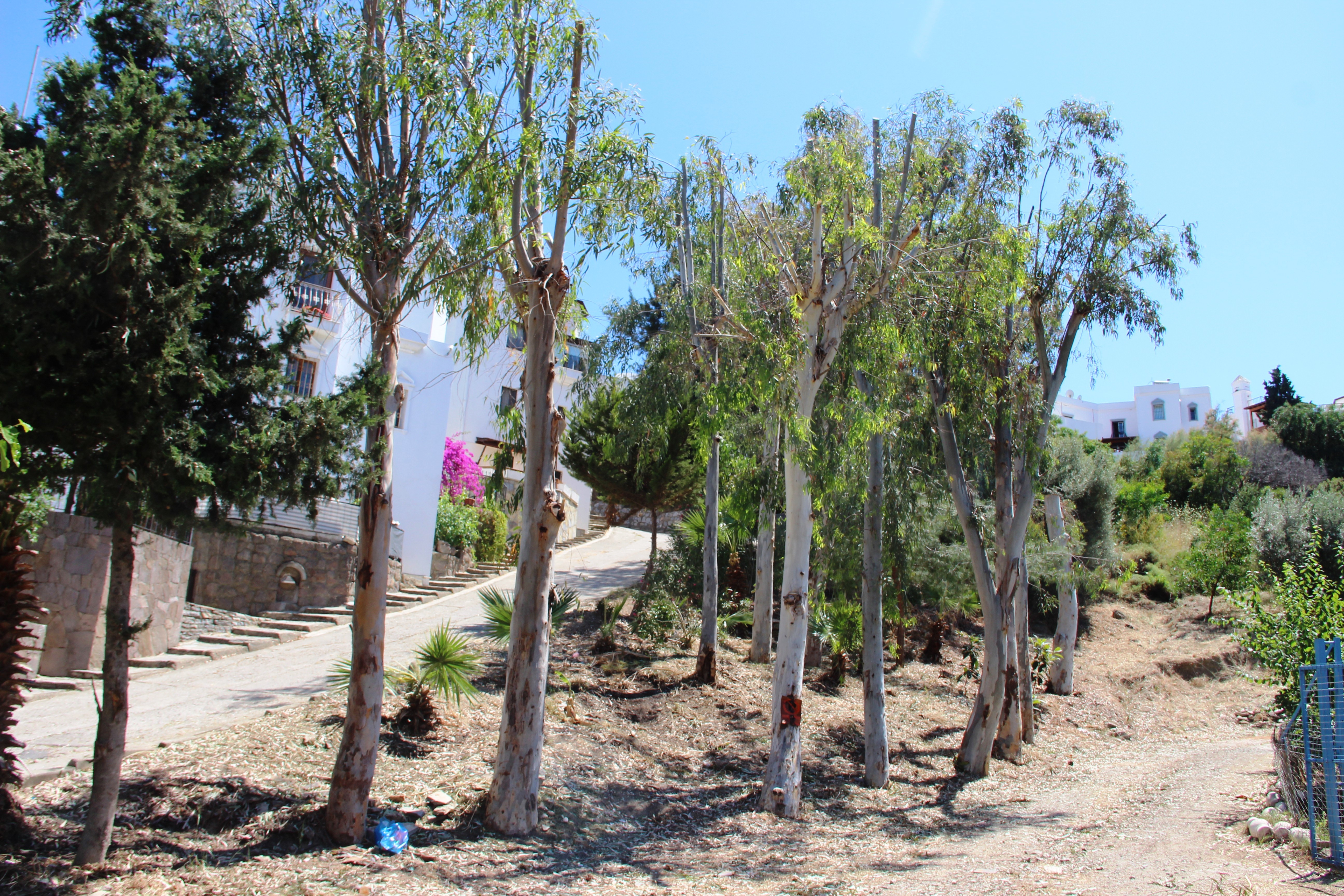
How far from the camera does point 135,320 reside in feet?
16.6

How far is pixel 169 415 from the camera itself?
5070mm

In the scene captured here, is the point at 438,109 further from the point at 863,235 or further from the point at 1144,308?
the point at 1144,308

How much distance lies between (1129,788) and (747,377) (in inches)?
336

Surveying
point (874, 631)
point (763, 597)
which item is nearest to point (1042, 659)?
point (763, 597)

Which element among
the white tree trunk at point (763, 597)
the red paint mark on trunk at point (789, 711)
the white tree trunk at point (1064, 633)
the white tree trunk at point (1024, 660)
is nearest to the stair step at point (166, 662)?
the red paint mark on trunk at point (789, 711)

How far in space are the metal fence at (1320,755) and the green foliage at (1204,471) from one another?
31.8 metres

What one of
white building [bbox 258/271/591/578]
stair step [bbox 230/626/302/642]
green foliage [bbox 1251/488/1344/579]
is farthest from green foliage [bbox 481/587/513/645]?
green foliage [bbox 1251/488/1344/579]

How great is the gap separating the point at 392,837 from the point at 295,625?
8.91 meters

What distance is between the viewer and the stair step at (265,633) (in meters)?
13.5

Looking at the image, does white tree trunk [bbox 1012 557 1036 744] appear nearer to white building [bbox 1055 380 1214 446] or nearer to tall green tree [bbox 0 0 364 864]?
tall green tree [bbox 0 0 364 864]

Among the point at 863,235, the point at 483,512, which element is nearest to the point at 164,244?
the point at 863,235

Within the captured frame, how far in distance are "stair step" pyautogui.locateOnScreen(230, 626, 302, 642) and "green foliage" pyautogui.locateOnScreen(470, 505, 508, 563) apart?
10.1 metres

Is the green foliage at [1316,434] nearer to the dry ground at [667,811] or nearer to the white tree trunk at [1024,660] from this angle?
the dry ground at [667,811]

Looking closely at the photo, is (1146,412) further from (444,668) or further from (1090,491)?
(444,668)
